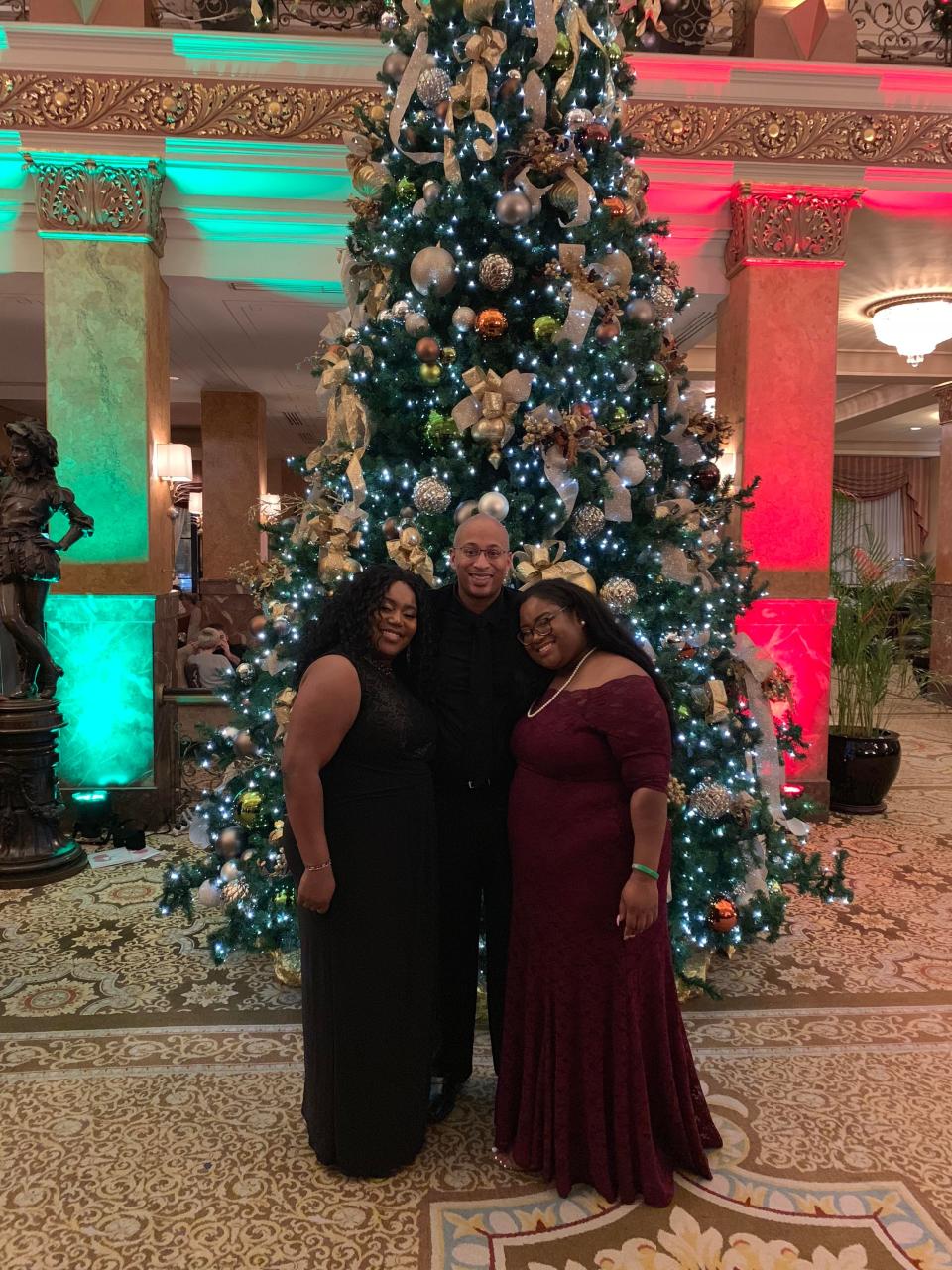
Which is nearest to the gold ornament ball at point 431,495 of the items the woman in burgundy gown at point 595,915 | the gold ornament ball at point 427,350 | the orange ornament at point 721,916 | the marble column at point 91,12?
the gold ornament ball at point 427,350

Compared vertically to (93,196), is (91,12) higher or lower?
higher

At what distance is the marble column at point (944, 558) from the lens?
1041cm

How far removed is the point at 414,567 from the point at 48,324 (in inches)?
148

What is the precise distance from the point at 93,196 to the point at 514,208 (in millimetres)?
3543

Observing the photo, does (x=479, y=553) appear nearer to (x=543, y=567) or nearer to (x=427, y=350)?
(x=543, y=567)

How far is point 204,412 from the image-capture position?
34.0 feet

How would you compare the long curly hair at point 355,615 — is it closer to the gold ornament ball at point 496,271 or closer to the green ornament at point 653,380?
the gold ornament ball at point 496,271

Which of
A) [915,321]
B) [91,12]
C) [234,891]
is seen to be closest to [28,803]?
[234,891]

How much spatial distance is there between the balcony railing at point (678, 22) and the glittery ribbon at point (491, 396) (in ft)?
11.3

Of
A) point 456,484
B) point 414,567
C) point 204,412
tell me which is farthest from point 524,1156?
point 204,412

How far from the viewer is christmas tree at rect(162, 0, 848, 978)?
3016 millimetres

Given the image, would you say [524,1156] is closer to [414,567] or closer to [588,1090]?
[588,1090]

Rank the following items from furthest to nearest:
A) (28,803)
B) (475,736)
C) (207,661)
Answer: (207,661), (28,803), (475,736)

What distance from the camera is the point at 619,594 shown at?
302 cm
